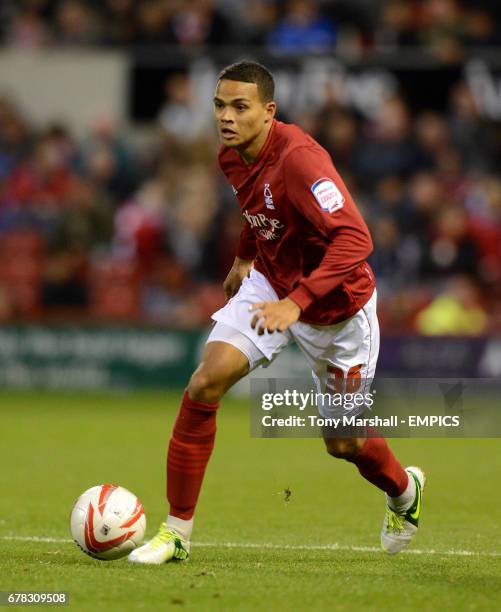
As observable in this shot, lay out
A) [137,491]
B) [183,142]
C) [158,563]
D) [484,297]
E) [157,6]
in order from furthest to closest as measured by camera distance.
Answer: [157,6], [183,142], [484,297], [137,491], [158,563]

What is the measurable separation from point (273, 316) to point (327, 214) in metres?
0.57

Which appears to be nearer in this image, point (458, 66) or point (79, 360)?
point (79, 360)

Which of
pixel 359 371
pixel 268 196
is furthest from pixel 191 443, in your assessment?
pixel 268 196

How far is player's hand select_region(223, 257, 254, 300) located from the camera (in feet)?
22.3

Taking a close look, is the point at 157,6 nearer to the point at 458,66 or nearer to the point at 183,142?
the point at 183,142

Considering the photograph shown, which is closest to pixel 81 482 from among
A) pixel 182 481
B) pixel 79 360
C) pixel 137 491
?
pixel 137 491

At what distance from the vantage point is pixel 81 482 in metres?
9.20

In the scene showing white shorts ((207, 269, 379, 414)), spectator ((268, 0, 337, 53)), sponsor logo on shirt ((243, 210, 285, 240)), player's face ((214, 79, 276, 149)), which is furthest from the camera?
spectator ((268, 0, 337, 53))

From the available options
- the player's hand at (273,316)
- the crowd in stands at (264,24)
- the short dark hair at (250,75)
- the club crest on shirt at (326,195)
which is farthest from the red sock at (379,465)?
the crowd in stands at (264,24)

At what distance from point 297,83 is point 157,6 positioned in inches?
97.3

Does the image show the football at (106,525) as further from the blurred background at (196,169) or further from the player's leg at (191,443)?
the blurred background at (196,169)

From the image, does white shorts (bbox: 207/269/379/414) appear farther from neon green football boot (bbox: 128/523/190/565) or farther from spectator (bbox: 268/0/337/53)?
spectator (bbox: 268/0/337/53)

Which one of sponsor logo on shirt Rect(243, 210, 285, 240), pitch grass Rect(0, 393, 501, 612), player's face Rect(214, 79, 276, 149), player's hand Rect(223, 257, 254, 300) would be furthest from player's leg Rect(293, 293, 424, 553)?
player's face Rect(214, 79, 276, 149)

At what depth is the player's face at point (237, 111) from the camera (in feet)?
19.7
